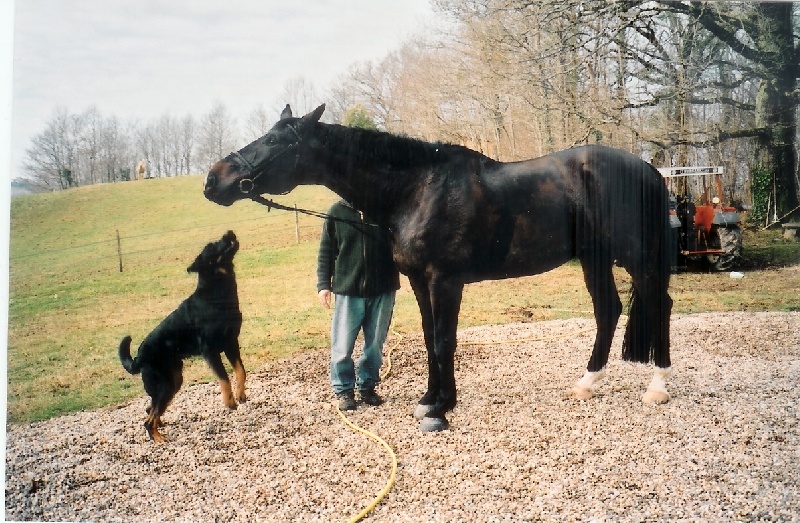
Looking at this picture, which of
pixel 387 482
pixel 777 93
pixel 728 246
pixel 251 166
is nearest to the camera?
pixel 387 482

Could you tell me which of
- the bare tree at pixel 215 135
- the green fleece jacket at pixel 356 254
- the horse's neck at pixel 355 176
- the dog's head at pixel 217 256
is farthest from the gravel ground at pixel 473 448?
the bare tree at pixel 215 135

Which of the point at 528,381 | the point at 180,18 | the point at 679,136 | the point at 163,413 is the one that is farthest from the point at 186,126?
the point at 679,136

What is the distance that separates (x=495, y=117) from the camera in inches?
145

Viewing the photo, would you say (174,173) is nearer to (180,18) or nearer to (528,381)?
(180,18)

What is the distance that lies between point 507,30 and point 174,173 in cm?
236

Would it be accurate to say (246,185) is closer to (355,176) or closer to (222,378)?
(355,176)

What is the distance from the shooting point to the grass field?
11.1 feet

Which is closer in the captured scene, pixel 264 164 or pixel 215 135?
pixel 264 164

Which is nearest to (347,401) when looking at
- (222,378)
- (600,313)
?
(222,378)

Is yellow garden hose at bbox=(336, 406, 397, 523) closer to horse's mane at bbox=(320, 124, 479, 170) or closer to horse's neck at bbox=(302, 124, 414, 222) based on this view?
horse's neck at bbox=(302, 124, 414, 222)

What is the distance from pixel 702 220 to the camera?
12.3ft

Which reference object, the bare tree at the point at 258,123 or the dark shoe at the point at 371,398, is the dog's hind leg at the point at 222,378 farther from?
the bare tree at the point at 258,123

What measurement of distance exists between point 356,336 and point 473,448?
3.18 ft

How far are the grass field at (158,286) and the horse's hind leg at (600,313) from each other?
0.08 metres
